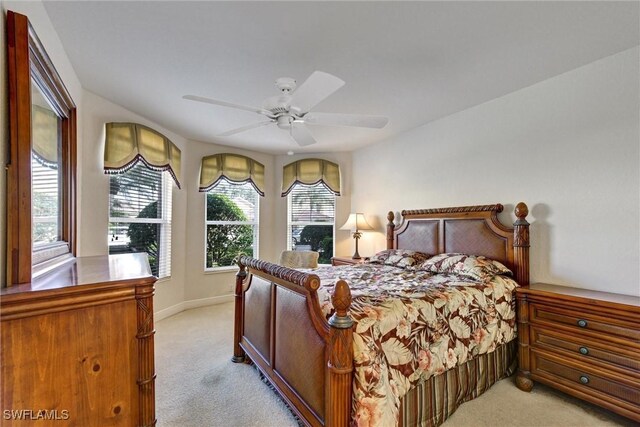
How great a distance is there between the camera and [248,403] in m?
2.09

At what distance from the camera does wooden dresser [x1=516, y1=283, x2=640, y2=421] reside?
1.83 m

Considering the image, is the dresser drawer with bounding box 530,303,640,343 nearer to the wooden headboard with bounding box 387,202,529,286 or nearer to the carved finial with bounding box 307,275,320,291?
the wooden headboard with bounding box 387,202,529,286

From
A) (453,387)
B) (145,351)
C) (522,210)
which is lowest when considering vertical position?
A: (453,387)

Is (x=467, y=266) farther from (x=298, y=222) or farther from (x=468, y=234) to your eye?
(x=298, y=222)

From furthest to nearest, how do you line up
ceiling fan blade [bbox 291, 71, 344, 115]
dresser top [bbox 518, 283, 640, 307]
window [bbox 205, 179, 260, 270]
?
window [bbox 205, 179, 260, 270] → dresser top [bbox 518, 283, 640, 307] → ceiling fan blade [bbox 291, 71, 344, 115]

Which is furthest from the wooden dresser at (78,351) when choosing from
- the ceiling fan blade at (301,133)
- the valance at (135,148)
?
the valance at (135,148)

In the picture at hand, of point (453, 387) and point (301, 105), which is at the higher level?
point (301, 105)

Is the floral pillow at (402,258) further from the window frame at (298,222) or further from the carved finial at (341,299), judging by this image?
the carved finial at (341,299)

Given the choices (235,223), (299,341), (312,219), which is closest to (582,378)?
(299,341)

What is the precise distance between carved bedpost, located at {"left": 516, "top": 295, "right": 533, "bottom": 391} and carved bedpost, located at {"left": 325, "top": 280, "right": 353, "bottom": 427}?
169 cm

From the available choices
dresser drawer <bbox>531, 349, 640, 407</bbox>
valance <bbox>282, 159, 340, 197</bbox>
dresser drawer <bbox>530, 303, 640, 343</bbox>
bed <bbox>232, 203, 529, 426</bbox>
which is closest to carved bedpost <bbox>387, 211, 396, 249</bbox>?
bed <bbox>232, 203, 529, 426</bbox>

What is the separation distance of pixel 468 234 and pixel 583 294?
1088 mm

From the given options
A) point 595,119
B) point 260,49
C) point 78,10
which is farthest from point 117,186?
point 595,119

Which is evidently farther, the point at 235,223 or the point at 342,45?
the point at 235,223
